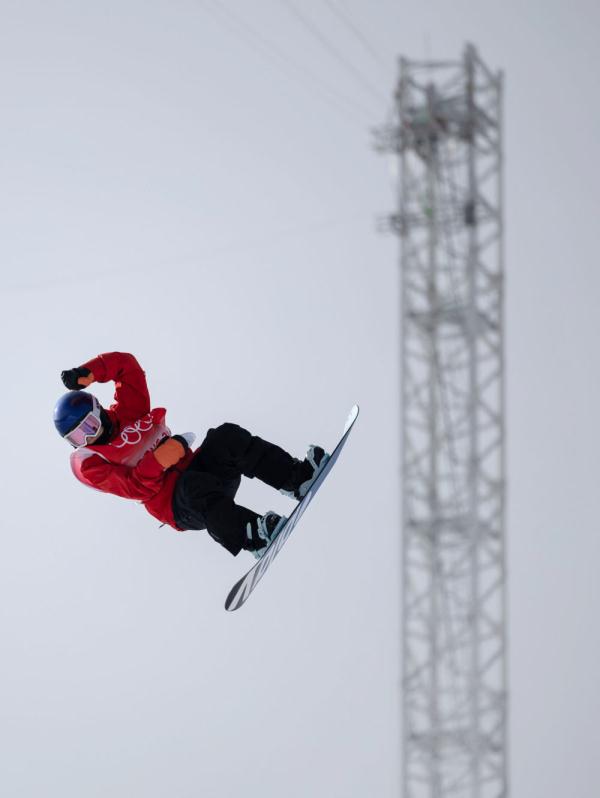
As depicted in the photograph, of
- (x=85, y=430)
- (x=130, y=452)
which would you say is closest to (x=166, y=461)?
(x=130, y=452)

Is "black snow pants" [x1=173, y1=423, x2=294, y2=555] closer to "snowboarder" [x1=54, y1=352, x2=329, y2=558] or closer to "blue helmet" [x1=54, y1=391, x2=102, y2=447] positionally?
"snowboarder" [x1=54, y1=352, x2=329, y2=558]

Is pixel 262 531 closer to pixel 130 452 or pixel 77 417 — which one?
pixel 130 452

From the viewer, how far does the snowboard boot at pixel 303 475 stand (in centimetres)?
778

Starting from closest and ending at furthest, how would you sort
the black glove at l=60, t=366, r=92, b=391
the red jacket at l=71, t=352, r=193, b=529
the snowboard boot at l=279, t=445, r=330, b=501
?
1. the black glove at l=60, t=366, r=92, b=391
2. the red jacket at l=71, t=352, r=193, b=529
3. the snowboard boot at l=279, t=445, r=330, b=501

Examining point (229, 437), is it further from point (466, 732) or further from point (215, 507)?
point (466, 732)

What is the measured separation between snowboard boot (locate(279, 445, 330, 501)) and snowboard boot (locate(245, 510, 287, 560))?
1.35ft

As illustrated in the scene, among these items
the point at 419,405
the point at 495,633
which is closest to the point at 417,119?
the point at 419,405

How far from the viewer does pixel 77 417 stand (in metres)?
7.27

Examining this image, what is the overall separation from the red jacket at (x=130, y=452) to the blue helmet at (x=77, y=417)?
133 mm

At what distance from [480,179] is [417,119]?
2.76 feet

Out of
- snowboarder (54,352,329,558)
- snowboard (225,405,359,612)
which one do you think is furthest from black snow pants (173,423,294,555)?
snowboard (225,405,359,612)

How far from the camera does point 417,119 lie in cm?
1195

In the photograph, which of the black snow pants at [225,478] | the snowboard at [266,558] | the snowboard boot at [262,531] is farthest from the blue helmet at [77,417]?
the snowboard at [266,558]

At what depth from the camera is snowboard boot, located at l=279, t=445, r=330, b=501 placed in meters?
7.78
